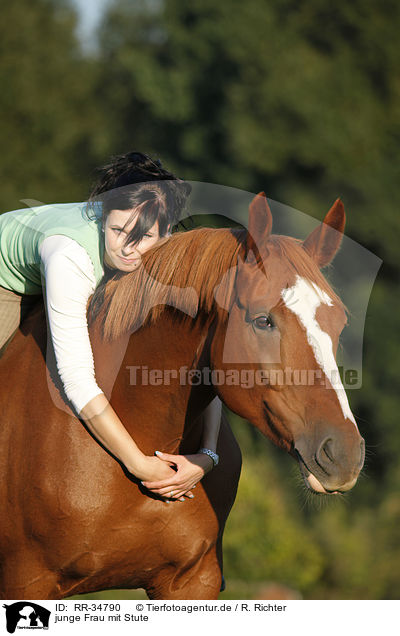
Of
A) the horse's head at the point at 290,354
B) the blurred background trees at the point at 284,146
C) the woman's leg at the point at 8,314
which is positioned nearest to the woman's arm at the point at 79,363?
the horse's head at the point at 290,354

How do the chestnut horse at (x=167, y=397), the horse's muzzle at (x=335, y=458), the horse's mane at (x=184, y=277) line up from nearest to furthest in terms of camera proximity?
1. the horse's muzzle at (x=335, y=458)
2. the chestnut horse at (x=167, y=397)
3. the horse's mane at (x=184, y=277)

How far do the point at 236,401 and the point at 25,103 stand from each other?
59.5 ft

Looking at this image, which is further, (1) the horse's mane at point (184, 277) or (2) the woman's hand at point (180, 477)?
(2) the woman's hand at point (180, 477)

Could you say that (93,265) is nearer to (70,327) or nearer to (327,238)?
(70,327)

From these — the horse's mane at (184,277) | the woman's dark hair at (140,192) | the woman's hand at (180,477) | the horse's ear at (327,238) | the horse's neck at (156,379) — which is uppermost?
the woman's dark hair at (140,192)

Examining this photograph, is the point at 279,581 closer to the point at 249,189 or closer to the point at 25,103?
the point at 249,189

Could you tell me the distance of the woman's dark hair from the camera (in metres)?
2.86

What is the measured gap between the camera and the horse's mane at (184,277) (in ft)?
8.46

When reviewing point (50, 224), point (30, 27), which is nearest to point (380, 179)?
point (50, 224)

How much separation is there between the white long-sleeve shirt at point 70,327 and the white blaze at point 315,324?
2.61ft

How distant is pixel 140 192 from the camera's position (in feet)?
9.47

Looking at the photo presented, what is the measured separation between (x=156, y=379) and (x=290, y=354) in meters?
0.64

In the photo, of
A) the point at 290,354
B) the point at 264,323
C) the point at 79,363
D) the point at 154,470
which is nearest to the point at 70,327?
the point at 79,363

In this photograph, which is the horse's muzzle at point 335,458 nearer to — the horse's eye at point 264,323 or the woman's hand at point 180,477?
the horse's eye at point 264,323
